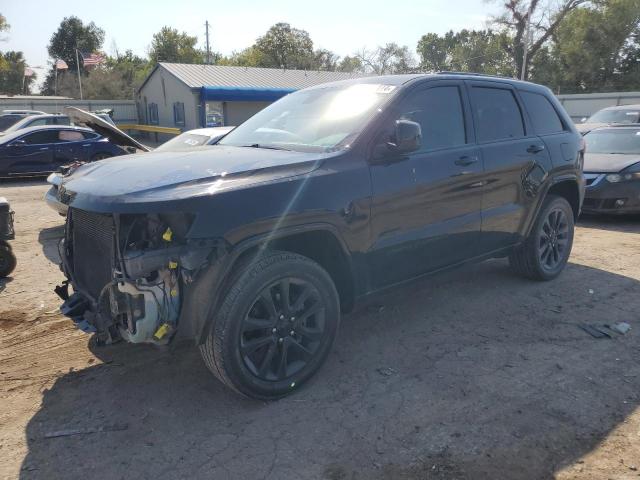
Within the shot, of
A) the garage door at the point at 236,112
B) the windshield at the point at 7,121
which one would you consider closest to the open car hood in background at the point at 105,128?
the windshield at the point at 7,121

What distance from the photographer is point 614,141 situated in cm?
939

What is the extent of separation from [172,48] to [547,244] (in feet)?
234

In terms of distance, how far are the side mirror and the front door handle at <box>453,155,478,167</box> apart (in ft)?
2.14

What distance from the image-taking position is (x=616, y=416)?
3.00 metres

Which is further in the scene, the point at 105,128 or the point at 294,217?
the point at 105,128

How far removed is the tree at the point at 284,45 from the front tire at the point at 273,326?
61794 mm

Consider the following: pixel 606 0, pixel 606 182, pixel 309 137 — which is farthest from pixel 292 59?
pixel 309 137

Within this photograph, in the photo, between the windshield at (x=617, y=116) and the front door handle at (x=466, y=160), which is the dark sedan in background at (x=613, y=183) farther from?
the front door handle at (x=466, y=160)

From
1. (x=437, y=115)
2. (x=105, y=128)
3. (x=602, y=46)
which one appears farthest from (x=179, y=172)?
(x=602, y=46)

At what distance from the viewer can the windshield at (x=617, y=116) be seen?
1193 cm

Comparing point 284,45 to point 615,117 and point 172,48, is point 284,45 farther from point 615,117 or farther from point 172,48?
point 615,117

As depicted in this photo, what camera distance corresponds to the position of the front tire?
112 inches

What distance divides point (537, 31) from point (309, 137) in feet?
151

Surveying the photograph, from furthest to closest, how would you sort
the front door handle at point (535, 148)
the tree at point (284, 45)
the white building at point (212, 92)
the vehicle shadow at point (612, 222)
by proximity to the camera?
the tree at point (284, 45) < the white building at point (212, 92) < the vehicle shadow at point (612, 222) < the front door handle at point (535, 148)
